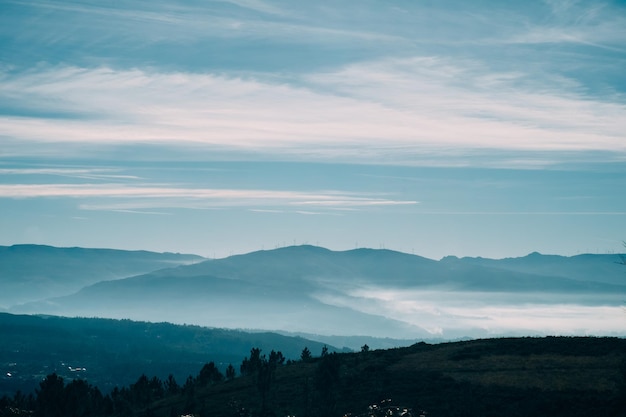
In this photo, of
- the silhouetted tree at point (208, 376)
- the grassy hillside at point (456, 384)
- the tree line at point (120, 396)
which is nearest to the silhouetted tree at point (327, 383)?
the grassy hillside at point (456, 384)

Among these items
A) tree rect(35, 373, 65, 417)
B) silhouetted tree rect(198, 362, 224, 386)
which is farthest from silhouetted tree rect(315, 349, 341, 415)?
tree rect(35, 373, 65, 417)

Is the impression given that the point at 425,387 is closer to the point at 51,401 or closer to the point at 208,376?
the point at 208,376

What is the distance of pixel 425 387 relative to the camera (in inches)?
4552

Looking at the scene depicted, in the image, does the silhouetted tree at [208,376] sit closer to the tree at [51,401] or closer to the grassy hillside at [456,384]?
the grassy hillside at [456,384]

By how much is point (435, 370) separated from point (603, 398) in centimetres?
3248

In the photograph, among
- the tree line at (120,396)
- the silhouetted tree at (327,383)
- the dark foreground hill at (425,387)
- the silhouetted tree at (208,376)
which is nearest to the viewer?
the dark foreground hill at (425,387)

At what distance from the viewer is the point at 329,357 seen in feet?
428

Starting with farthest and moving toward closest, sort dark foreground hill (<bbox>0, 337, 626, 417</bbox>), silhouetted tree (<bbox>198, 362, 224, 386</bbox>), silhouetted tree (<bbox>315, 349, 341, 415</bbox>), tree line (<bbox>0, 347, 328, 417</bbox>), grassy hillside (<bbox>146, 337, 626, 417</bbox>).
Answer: silhouetted tree (<bbox>198, 362, 224, 386</bbox>) < tree line (<bbox>0, 347, 328, 417</bbox>) < silhouetted tree (<bbox>315, 349, 341, 415</bbox>) < dark foreground hill (<bbox>0, 337, 626, 417</bbox>) < grassy hillside (<bbox>146, 337, 626, 417</bbox>)

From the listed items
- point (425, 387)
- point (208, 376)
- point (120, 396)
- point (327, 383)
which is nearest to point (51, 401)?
point (120, 396)

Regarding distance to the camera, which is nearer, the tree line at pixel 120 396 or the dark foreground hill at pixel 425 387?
the dark foreground hill at pixel 425 387

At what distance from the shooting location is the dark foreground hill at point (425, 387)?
102306 mm

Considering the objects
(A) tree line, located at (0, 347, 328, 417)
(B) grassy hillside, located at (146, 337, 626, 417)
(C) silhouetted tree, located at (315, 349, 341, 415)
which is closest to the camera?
(B) grassy hillside, located at (146, 337, 626, 417)

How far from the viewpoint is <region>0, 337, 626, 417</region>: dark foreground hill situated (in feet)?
336

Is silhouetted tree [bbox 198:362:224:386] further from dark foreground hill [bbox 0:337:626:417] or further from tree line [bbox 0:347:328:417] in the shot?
dark foreground hill [bbox 0:337:626:417]
